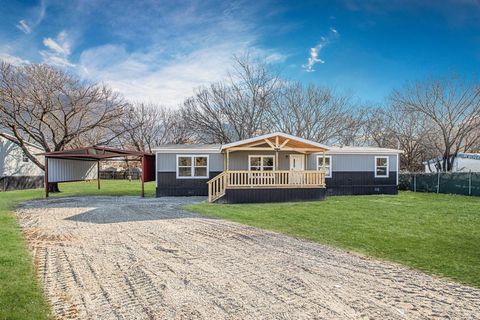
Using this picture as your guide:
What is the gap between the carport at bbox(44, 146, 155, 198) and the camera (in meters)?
15.8

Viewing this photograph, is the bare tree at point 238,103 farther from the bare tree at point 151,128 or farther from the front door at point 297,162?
the front door at point 297,162

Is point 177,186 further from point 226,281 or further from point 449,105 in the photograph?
point 449,105

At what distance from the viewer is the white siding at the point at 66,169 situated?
57.7ft

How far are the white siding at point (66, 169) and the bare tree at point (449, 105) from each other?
25.5 m

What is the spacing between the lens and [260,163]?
664 inches

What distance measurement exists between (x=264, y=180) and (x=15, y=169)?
2005 centimetres

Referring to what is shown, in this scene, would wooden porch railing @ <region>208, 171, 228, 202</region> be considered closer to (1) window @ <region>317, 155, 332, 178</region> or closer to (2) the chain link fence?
(1) window @ <region>317, 155, 332, 178</region>

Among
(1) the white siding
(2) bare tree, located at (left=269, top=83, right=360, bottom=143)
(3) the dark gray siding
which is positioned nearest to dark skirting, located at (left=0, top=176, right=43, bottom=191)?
(1) the white siding

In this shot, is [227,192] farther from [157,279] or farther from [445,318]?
[445,318]

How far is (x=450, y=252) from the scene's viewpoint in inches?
218

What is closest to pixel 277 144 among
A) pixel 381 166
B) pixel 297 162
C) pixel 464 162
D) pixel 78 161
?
pixel 297 162

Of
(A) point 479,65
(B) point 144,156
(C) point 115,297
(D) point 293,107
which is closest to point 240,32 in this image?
(B) point 144,156

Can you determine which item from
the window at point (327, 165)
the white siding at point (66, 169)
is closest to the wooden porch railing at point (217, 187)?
the window at point (327, 165)

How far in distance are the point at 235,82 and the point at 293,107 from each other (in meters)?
5.84
